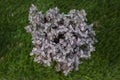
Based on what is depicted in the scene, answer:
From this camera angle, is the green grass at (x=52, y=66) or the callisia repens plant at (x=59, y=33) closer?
the callisia repens plant at (x=59, y=33)

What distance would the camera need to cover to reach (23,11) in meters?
7.35

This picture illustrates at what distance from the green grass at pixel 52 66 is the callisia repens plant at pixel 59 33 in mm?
893

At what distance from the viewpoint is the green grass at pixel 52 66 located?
21.1 feet

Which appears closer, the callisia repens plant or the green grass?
the callisia repens plant

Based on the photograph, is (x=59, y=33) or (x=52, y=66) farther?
(x=52, y=66)

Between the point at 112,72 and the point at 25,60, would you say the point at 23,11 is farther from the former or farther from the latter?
the point at 112,72

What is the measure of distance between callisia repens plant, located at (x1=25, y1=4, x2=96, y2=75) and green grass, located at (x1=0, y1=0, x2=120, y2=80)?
893 mm

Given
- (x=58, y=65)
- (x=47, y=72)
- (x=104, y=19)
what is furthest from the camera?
(x=104, y=19)

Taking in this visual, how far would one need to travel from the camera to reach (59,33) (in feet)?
18.0

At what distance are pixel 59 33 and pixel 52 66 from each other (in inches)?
48.5

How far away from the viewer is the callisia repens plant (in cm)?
546

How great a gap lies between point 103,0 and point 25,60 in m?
2.23

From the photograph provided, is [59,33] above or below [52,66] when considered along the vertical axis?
above

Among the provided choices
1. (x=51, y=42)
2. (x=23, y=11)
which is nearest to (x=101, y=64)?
(x=51, y=42)
